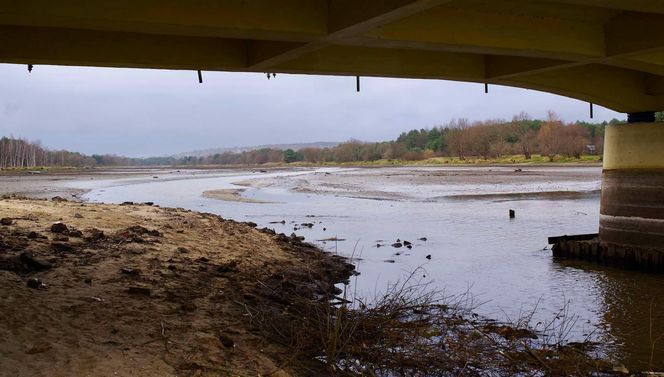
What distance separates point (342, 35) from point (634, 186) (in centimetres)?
1203

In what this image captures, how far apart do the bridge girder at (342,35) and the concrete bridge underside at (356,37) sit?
18 millimetres

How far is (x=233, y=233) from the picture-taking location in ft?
58.9

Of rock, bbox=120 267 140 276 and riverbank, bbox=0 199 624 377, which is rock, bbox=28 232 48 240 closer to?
riverbank, bbox=0 199 624 377

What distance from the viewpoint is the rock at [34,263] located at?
9953mm

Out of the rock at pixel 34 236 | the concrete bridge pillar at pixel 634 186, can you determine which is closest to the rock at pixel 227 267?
the rock at pixel 34 236

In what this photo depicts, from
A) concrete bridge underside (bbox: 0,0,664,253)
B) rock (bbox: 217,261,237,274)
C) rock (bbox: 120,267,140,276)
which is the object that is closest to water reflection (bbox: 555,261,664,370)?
concrete bridge underside (bbox: 0,0,664,253)

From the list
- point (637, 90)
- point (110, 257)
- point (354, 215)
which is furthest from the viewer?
point (354, 215)

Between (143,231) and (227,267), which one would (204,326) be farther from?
(143,231)

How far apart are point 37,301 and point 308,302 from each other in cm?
372

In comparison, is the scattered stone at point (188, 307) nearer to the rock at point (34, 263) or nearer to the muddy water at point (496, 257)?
the rock at point (34, 263)

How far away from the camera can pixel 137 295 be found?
9508mm

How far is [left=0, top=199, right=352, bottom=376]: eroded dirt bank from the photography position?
→ 6918 millimetres

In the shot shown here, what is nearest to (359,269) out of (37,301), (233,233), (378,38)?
(233,233)

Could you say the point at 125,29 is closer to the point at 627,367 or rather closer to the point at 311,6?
the point at 311,6
